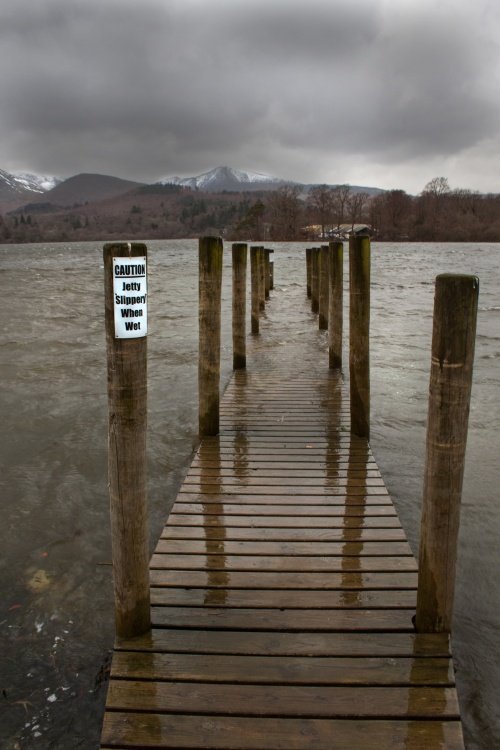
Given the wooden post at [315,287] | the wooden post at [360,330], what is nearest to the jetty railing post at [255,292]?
the wooden post at [315,287]

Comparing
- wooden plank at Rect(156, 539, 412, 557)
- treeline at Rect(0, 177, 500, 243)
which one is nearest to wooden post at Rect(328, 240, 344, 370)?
wooden plank at Rect(156, 539, 412, 557)

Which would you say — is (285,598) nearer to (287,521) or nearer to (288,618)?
(288,618)

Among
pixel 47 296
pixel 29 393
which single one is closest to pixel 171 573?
pixel 29 393

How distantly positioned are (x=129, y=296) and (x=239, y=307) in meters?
7.26

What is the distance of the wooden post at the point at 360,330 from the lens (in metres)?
6.42

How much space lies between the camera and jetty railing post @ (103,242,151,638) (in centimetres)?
271

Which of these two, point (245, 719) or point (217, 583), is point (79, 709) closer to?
point (217, 583)

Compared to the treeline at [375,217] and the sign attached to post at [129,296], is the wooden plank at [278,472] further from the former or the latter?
the treeline at [375,217]

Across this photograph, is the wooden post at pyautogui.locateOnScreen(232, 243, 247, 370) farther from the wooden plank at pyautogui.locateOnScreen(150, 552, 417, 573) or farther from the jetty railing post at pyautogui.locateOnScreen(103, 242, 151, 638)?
the jetty railing post at pyautogui.locateOnScreen(103, 242, 151, 638)

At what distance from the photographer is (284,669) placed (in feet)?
9.55

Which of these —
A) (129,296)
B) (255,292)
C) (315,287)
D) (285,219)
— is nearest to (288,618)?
(129,296)

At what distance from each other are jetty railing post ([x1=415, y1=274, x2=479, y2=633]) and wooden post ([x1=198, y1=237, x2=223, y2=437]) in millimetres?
3604

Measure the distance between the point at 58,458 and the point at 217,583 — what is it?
4.74 metres

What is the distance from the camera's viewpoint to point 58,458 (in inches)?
306
